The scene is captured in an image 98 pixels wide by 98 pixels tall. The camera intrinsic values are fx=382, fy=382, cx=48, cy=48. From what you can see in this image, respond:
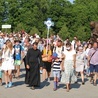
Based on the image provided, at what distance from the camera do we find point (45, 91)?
41.2 feet

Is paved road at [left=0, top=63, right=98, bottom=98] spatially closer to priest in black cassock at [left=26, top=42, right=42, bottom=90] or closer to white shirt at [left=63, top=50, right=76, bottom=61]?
priest in black cassock at [left=26, top=42, right=42, bottom=90]

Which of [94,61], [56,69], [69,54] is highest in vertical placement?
[69,54]

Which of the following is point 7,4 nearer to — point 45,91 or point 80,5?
point 80,5

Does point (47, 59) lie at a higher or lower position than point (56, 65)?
higher

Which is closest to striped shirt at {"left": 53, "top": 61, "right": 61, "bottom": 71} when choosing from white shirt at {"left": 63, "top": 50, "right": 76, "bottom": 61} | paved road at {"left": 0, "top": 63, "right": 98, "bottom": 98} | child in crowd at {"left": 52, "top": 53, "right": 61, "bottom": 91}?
child in crowd at {"left": 52, "top": 53, "right": 61, "bottom": 91}

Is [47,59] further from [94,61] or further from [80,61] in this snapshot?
[94,61]

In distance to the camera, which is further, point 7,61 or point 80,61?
point 80,61

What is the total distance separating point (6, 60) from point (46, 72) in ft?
8.62

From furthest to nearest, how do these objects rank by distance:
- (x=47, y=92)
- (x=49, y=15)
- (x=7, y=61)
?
(x=49, y=15) → (x=7, y=61) → (x=47, y=92)

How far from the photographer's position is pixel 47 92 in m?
12.4

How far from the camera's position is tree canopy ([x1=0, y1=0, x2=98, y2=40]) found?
72.1 metres

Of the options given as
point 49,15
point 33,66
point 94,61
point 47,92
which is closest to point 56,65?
point 33,66

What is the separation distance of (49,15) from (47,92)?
207 ft

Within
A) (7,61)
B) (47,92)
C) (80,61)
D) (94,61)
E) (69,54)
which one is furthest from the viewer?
(80,61)
